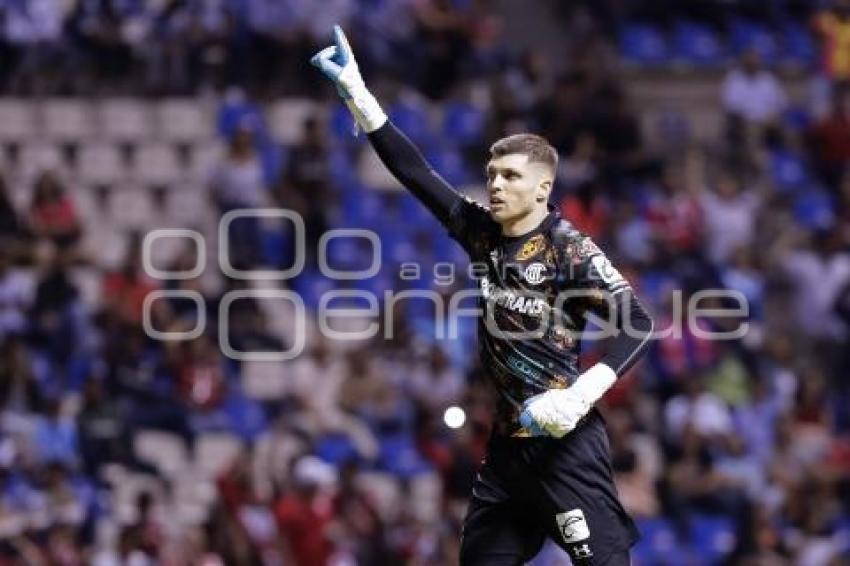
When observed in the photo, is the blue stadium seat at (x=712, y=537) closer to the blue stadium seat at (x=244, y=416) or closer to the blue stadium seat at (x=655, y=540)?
the blue stadium seat at (x=655, y=540)

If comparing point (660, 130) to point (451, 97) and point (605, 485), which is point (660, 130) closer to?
point (451, 97)

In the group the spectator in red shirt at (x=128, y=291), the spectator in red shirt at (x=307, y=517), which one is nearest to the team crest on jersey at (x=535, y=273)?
Result: the spectator in red shirt at (x=307, y=517)

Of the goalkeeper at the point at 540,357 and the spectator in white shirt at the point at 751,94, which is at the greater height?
the spectator in white shirt at the point at 751,94

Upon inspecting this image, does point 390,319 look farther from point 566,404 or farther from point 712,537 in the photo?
point 566,404

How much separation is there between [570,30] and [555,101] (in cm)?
241

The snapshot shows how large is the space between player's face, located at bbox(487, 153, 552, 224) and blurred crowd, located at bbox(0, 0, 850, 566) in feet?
22.7

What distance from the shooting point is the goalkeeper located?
811cm

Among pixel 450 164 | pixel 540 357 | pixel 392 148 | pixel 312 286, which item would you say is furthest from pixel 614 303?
pixel 450 164

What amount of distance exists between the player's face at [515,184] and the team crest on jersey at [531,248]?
137 millimetres

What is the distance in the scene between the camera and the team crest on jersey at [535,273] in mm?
8141

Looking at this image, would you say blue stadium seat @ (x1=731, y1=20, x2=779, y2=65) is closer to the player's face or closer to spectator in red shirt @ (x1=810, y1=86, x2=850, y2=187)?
spectator in red shirt @ (x1=810, y1=86, x2=850, y2=187)

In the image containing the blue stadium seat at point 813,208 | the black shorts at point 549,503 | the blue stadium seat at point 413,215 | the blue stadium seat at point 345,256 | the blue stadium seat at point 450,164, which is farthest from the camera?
the blue stadium seat at point 813,208

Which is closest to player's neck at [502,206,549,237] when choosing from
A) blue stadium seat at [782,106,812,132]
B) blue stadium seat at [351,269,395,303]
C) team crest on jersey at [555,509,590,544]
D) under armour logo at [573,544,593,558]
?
team crest on jersey at [555,509,590,544]

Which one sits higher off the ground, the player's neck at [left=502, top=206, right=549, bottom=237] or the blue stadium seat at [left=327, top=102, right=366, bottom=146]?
the blue stadium seat at [left=327, top=102, right=366, bottom=146]
